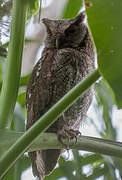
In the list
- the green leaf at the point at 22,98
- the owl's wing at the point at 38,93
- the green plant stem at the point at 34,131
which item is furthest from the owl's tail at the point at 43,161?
the green plant stem at the point at 34,131

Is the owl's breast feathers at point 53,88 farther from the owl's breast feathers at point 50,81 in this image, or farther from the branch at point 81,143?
the branch at point 81,143

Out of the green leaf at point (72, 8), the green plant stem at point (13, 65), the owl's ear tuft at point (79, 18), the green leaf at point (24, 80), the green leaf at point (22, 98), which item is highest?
the green leaf at point (72, 8)

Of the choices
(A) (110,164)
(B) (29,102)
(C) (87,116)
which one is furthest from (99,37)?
(C) (87,116)

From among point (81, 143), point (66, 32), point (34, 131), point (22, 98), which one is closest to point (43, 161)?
point (22, 98)

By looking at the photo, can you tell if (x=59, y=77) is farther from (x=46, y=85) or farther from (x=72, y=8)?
(x=72, y=8)

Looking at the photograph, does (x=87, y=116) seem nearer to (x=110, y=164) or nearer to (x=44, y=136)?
(x=110, y=164)

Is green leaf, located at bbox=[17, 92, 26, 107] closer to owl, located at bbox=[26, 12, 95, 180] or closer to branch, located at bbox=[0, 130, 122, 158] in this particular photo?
owl, located at bbox=[26, 12, 95, 180]

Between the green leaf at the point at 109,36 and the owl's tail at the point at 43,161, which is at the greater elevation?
the green leaf at the point at 109,36
